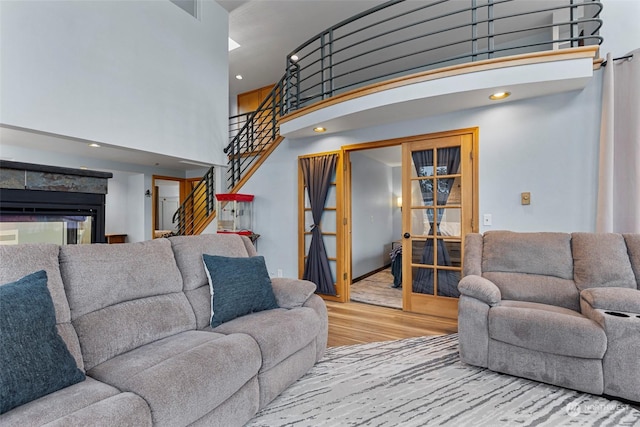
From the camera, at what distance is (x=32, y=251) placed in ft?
4.73

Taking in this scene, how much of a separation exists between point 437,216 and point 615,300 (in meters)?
1.74

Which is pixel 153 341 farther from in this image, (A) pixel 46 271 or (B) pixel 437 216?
(B) pixel 437 216

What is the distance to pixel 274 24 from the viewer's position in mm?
5129

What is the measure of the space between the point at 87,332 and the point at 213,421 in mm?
752

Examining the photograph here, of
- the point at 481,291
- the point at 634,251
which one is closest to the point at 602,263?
the point at 634,251

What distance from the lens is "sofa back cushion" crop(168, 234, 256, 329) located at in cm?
205

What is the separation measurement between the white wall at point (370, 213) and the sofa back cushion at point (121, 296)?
3.76m

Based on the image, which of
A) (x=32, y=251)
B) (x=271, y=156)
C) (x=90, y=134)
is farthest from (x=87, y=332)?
(x=271, y=156)

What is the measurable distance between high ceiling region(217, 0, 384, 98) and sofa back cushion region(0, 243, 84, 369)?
15.4ft

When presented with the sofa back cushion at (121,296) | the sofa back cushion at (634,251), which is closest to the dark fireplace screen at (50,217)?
the sofa back cushion at (121,296)

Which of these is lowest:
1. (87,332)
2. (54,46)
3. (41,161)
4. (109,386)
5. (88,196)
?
(109,386)

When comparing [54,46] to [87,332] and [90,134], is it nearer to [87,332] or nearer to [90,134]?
[90,134]

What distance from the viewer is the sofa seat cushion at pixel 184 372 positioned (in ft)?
3.98

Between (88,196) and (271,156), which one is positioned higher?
(271,156)
